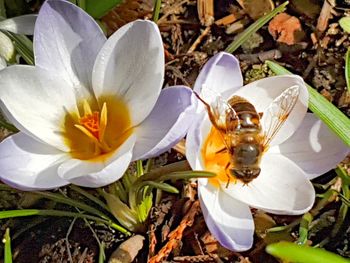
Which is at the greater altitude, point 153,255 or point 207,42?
point 207,42

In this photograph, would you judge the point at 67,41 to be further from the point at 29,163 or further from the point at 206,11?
the point at 206,11

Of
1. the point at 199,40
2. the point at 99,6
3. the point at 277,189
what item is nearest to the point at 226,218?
the point at 277,189

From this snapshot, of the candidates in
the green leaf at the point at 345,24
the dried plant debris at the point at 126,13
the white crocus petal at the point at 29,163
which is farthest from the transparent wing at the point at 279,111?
the dried plant debris at the point at 126,13

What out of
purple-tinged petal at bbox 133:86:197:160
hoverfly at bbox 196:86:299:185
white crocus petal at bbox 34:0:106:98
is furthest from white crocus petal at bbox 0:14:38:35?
hoverfly at bbox 196:86:299:185

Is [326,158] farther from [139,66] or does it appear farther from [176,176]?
[139,66]

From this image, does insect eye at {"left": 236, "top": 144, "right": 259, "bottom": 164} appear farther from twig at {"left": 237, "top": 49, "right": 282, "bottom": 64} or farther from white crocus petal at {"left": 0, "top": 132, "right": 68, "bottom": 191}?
twig at {"left": 237, "top": 49, "right": 282, "bottom": 64}

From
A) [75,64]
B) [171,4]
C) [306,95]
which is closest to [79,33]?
[75,64]

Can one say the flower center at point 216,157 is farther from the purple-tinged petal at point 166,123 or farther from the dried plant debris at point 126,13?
the dried plant debris at point 126,13
